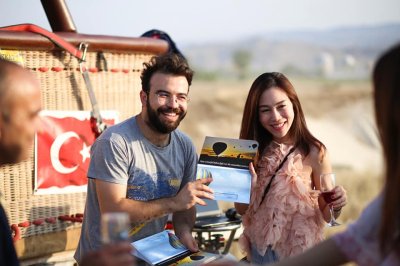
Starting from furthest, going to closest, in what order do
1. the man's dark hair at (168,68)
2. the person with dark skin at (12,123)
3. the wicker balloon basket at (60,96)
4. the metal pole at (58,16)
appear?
the metal pole at (58,16) < the wicker balloon basket at (60,96) < the man's dark hair at (168,68) < the person with dark skin at (12,123)

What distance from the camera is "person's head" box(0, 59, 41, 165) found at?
1956 millimetres

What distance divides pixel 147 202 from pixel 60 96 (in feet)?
3.68

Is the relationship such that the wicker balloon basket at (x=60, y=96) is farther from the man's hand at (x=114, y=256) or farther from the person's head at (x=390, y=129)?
the person's head at (x=390, y=129)

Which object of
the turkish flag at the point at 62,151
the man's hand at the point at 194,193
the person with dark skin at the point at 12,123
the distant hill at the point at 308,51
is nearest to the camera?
the person with dark skin at the point at 12,123

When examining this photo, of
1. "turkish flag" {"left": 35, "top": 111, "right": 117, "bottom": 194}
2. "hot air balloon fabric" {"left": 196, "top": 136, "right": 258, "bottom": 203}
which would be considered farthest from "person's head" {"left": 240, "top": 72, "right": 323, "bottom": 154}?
"turkish flag" {"left": 35, "top": 111, "right": 117, "bottom": 194}

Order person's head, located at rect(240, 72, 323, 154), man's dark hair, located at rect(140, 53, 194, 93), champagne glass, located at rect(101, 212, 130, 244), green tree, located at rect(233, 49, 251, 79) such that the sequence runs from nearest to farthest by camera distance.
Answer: champagne glass, located at rect(101, 212, 130, 244)
person's head, located at rect(240, 72, 323, 154)
man's dark hair, located at rect(140, 53, 194, 93)
green tree, located at rect(233, 49, 251, 79)

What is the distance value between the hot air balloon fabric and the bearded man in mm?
76

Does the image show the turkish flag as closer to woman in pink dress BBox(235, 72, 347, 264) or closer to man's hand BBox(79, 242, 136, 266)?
woman in pink dress BBox(235, 72, 347, 264)

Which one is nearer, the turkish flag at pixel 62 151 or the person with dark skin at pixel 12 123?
the person with dark skin at pixel 12 123

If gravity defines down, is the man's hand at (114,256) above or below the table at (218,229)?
above

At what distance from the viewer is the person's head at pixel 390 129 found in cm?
169

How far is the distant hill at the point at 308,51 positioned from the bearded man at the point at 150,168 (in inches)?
2407

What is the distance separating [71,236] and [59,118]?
786 millimetres

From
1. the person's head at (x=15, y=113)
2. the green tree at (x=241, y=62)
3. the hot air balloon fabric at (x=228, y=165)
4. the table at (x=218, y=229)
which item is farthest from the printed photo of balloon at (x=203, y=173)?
the green tree at (x=241, y=62)
